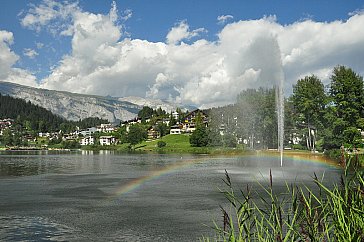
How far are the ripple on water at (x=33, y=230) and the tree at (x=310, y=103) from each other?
72507mm

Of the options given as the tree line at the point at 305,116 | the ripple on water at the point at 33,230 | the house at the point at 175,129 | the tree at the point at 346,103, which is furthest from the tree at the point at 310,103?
the house at the point at 175,129

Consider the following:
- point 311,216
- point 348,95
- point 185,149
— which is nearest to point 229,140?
point 185,149

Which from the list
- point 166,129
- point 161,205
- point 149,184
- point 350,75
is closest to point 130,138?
point 166,129

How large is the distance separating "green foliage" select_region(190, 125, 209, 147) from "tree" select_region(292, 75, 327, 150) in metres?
43.8

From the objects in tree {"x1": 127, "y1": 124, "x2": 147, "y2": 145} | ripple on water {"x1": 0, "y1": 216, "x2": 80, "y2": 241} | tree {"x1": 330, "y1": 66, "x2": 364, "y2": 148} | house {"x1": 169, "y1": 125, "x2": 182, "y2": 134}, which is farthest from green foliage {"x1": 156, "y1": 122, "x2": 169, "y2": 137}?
ripple on water {"x1": 0, "y1": 216, "x2": 80, "y2": 241}

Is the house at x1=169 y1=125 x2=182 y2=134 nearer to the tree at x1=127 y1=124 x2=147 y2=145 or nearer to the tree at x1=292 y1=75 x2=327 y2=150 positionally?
the tree at x1=127 y1=124 x2=147 y2=145

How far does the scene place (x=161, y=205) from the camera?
22.0m

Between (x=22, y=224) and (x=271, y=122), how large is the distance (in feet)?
276

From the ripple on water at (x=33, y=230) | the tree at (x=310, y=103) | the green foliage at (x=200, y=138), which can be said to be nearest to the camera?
the ripple on water at (x=33, y=230)

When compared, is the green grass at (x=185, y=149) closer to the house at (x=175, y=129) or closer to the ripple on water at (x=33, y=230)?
the house at (x=175, y=129)

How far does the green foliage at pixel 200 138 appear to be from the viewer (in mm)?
127869

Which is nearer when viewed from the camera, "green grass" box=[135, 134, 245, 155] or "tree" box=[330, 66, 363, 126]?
"tree" box=[330, 66, 363, 126]

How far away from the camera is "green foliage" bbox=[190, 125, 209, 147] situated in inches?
5034

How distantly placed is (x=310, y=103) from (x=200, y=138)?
5228 cm
